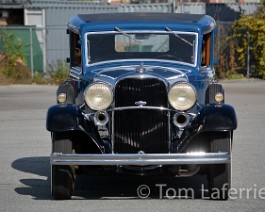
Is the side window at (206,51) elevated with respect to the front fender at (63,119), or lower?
elevated

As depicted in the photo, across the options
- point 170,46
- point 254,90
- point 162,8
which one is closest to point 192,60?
point 170,46

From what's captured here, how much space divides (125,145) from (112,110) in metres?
0.41

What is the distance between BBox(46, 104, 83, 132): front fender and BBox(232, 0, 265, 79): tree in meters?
18.8

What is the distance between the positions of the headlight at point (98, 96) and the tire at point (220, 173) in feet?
4.09

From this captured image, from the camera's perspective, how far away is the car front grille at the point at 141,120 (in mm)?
8516

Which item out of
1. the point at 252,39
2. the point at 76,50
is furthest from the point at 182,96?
the point at 252,39

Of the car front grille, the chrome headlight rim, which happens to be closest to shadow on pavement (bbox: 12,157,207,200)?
the car front grille

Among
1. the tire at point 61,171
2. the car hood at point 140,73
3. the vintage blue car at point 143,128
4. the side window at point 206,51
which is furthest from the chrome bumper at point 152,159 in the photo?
the side window at point 206,51

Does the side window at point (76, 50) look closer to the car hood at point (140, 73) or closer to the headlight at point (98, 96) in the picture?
the car hood at point (140, 73)

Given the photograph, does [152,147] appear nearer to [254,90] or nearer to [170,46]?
[170,46]

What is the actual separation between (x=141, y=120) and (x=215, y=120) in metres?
0.81

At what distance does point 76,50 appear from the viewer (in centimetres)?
1016

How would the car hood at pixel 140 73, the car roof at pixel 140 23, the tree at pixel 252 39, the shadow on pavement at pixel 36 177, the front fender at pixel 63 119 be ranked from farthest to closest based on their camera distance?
the tree at pixel 252 39
the car roof at pixel 140 23
the shadow on pavement at pixel 36 177
the car hood at pixel 140 73
the front fender at pixel 63 119

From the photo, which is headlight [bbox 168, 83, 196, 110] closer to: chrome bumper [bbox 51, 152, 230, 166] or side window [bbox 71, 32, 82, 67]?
chrome bumper [bbox 51, 152, 230, 166]
